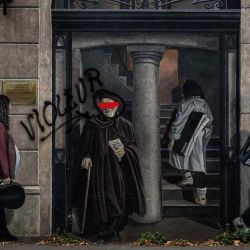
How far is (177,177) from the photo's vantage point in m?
8.60

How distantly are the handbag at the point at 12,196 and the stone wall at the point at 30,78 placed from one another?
0.08 m

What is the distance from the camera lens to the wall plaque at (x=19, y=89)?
8.48 metres

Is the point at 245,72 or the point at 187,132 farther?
the point at 187,132

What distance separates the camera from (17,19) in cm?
846

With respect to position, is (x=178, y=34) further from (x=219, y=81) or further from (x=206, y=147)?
(x=206, y=147)

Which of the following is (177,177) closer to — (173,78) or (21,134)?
(173,78)

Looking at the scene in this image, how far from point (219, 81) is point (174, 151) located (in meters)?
1.25

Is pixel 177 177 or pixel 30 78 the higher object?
pixel 30 78

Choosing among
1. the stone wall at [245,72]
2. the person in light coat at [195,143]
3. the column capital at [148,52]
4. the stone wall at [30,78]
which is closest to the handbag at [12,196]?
the stone wall at [30,78]

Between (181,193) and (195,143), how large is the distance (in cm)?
78

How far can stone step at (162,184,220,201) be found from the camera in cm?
859

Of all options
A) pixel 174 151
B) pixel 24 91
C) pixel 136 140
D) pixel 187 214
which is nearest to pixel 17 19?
Answer: pixel 24 91

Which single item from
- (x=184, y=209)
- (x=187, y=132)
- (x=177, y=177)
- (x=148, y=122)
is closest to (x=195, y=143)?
(x=187, y=132)

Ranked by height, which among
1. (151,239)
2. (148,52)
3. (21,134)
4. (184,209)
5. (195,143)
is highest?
(148,52)
